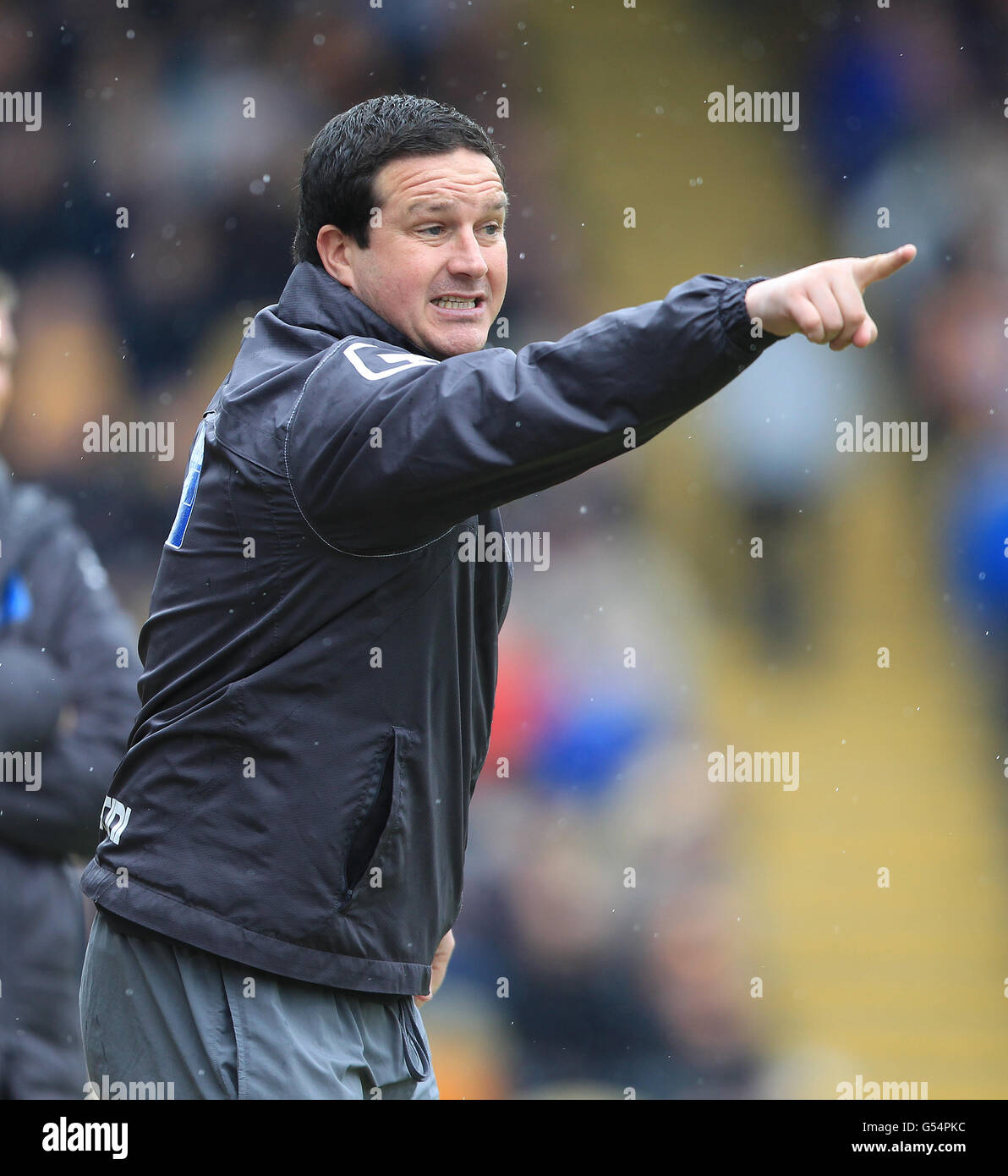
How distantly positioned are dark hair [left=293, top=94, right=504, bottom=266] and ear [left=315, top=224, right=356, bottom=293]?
0.01 m

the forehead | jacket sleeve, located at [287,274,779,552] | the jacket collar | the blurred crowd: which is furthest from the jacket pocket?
the blurred crowd

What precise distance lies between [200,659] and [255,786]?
19 centimetres

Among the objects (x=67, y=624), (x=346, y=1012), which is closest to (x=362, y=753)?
(x=346, y=1012)

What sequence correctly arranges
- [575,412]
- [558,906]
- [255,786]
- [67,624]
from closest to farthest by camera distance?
1. [575,412]
2. [255,786]
3. [67,624]
4. [558,906]

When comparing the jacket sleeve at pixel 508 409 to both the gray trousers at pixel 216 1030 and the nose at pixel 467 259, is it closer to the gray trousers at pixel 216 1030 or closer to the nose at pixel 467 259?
the nose at pixel 467 259

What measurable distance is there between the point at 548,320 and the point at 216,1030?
9.78 ft

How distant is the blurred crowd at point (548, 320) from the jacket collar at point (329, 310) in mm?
2373

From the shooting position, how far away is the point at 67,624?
3.69 meters

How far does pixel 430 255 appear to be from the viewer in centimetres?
206

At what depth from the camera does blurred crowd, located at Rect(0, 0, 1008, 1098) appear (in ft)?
14.0

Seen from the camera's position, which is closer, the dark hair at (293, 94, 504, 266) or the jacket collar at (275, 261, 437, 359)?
the jacket collar at (275, 261, 437, 359)

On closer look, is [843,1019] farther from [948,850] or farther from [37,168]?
[37,168]

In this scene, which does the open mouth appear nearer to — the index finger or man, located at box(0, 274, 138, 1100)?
the index finger

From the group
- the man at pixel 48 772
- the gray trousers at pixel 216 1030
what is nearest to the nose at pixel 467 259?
the gray trousers at pixel 216 1030
